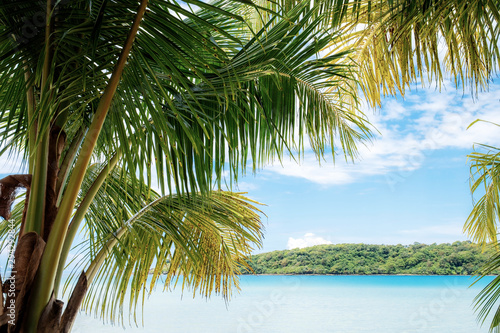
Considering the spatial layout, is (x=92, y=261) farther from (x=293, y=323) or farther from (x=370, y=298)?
(x=370, y=298)

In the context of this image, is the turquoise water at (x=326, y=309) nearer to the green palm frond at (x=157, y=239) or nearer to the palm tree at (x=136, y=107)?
the green palm frond at (x=157, y=239)

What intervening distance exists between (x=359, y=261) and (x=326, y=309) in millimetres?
4892

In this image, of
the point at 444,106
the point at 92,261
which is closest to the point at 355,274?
the point at 444,106

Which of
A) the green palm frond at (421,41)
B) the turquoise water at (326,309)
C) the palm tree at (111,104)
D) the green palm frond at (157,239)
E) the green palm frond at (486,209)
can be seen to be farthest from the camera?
the turquoise water at (326,309)

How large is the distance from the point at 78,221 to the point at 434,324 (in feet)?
52.7

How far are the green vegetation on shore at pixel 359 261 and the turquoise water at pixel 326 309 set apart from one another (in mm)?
584

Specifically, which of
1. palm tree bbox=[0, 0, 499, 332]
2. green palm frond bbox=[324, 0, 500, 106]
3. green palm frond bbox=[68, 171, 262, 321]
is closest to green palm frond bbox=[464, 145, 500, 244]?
green palm frond bbox=[324, 0, 500, 106]

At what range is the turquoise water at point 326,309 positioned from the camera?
14.5m

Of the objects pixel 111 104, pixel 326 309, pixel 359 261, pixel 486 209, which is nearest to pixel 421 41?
pixel 486 209

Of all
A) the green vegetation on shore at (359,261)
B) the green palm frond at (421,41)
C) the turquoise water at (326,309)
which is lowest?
the turquoise water at (326,309)

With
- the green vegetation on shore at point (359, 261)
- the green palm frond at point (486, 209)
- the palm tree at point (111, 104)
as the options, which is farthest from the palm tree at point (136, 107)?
the green vegetation on shore at point (359, 261)

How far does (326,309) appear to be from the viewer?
17.3 metres

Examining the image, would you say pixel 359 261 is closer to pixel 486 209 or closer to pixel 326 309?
pixel 326 309

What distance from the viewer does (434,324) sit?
14.5m
